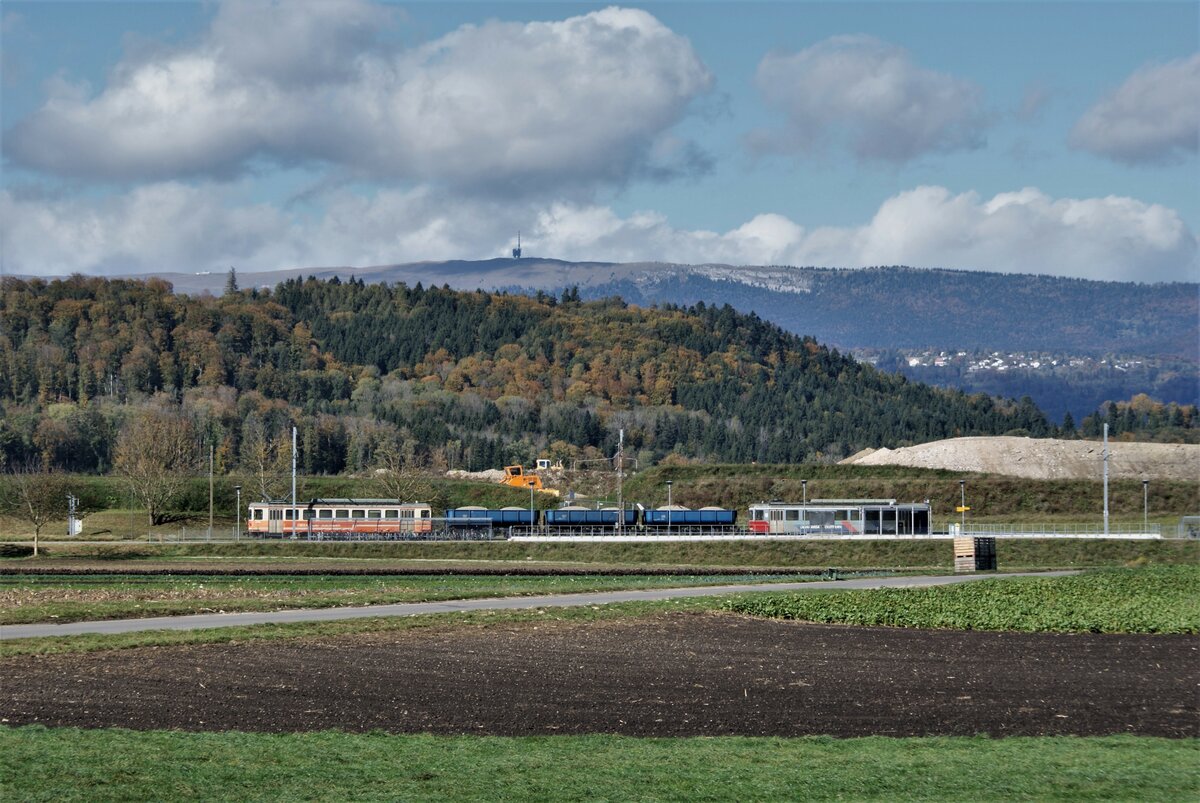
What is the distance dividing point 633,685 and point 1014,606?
65.9 ft

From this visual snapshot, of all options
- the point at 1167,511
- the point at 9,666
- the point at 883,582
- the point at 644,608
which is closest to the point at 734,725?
the point at 9,666

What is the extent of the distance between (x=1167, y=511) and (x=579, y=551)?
5513 cm

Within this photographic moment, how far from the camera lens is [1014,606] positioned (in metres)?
43.2

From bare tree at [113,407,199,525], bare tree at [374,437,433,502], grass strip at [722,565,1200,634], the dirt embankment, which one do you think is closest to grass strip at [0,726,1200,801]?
grass strip at [722,565,1200,634]

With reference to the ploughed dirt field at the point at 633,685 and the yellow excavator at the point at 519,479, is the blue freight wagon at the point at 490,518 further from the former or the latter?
the ploughed dirt field at the point at 633,685

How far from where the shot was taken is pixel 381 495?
13562 cm

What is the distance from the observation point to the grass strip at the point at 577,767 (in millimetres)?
18328

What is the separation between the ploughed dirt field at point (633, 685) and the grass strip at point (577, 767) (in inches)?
51.2

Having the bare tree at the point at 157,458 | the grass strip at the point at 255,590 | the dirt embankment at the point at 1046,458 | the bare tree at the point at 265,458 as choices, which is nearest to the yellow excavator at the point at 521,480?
the bare tree at the point at 265,458

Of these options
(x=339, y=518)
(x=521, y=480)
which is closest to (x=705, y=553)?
(x=339, y=518)

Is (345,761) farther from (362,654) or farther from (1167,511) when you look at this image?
(1167,511)

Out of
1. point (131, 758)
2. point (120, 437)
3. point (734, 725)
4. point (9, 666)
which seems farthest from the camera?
point (120, 437)

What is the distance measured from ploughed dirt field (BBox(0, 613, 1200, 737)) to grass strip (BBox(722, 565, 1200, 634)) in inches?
91.7

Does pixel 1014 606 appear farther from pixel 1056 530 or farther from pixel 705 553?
pixel 1056 530
